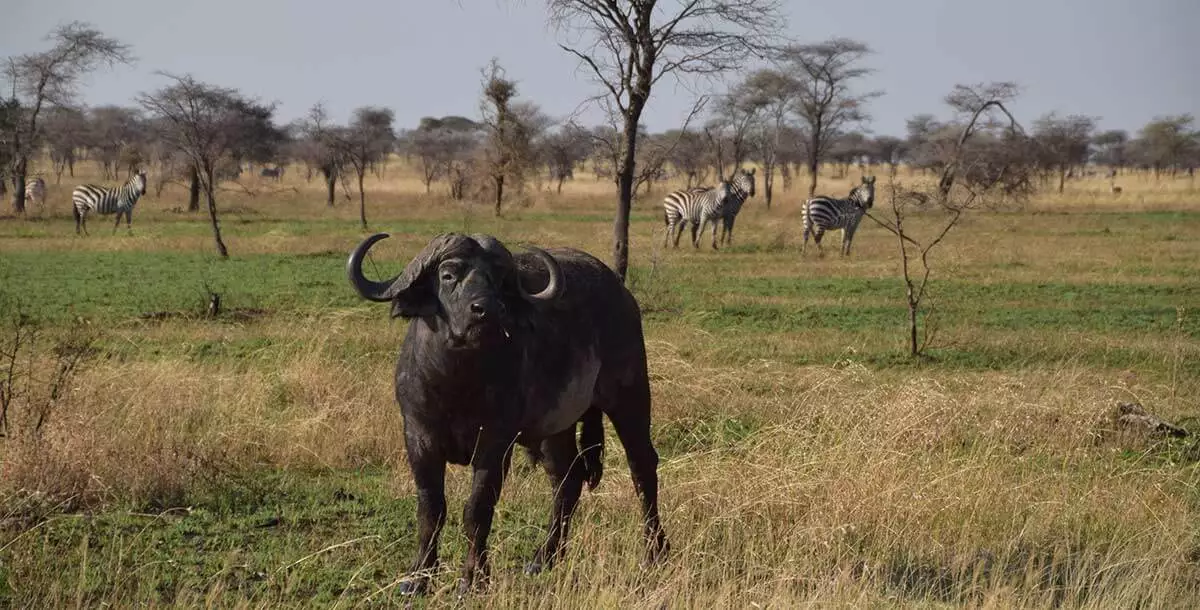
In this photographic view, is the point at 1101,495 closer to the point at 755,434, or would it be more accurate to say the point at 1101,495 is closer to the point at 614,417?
the point at 755,434

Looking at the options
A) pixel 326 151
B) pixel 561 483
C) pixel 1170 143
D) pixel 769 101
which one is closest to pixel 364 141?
pixel 326 151

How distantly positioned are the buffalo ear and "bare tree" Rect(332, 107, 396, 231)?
86.0 ft

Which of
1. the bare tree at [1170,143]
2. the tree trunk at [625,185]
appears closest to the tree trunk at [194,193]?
the tree trunk at [625,185]

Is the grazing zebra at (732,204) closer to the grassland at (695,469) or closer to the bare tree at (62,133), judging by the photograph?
the grassland at (695,469)

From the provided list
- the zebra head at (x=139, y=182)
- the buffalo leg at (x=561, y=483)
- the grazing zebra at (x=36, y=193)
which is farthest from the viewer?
the grazing zebra at (x=36, y=193)

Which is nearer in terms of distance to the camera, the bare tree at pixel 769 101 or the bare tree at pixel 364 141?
the bare tree at pixel 364 141

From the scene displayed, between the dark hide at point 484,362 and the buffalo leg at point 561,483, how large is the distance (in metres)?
0.01

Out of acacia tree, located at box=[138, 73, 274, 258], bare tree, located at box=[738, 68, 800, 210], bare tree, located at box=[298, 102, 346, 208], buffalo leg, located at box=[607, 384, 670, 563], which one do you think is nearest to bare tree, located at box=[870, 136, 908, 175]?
bare tree, located at box=[738, 68, 800, 210]

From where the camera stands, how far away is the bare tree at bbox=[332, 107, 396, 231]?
36.0 m

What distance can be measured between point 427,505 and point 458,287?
1027mm

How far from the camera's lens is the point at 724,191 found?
26.9m

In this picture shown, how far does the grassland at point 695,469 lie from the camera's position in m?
4.96

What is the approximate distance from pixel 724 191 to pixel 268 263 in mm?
11560

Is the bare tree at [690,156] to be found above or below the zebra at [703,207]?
above
